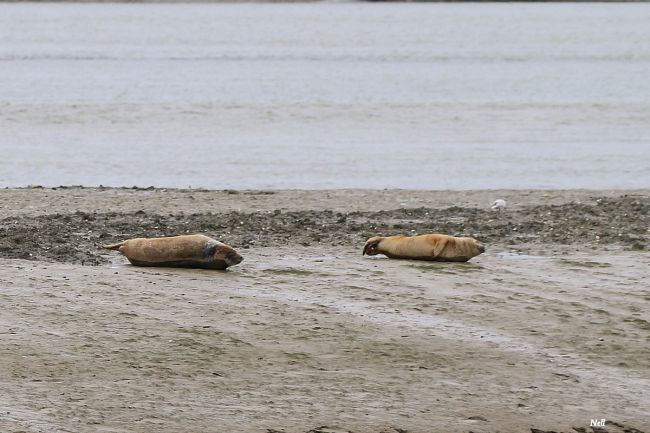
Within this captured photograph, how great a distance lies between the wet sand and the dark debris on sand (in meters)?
0.03

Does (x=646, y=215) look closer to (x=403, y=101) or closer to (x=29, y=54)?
(x=403, y=101)

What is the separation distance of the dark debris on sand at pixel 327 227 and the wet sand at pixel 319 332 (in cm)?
3

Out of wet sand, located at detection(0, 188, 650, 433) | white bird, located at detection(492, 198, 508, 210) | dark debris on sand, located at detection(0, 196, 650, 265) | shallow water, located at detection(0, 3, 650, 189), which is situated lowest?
wet sand, located at detection(0, 188, 650, 433)

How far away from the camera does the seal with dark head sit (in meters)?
8.48

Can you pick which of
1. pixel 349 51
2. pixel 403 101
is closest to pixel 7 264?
pixel 403 101

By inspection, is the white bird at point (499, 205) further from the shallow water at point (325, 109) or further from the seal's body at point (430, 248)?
the seal's body at point (430, 248)

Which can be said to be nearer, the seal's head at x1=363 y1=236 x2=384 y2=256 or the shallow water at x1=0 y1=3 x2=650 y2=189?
the seal's head at x1=363 y1=236 x2=384 y2=256

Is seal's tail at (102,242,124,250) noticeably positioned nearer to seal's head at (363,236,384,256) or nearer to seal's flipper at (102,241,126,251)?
seal's flipper at (102,241,126,251)

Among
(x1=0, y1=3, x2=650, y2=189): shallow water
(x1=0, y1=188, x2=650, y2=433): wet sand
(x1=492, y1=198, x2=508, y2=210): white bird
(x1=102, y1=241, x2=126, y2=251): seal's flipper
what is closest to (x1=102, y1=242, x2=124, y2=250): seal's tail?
(x1=102, y1=241, x2=126, y2=251): seal's flipper

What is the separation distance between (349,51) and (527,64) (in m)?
6.19

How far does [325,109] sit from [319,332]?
15.1 meters

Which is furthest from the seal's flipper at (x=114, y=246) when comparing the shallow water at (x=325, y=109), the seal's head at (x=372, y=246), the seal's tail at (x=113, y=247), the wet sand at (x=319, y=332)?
the shallow water at (x=325, y=109)

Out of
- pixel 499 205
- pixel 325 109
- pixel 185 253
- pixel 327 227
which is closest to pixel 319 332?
pixel 185 253

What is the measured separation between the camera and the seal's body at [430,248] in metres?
8.95
